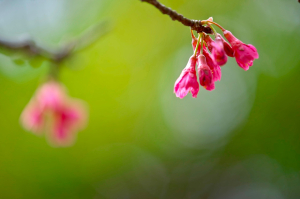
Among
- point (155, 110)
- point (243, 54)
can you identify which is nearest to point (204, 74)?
point (243, 54)

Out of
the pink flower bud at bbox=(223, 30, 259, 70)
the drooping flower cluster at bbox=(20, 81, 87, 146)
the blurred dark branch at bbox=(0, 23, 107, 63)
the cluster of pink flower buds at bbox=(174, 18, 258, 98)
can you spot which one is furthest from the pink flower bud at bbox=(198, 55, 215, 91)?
the drooping flower cluster at bbox=(20, 81, 87, 146)

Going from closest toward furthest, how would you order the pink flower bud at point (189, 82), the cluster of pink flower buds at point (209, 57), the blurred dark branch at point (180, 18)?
the blurred dark branch at point (180, 18) < the cluster of pink flower buds at point (209, 57) < the pink flower bud at point (189, 82)

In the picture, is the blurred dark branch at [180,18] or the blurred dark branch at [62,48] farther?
the blurred dark branch at [62,48]

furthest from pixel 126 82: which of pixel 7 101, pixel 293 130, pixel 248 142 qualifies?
pixel 293 130

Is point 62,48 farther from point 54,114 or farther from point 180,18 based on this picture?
point 180,18

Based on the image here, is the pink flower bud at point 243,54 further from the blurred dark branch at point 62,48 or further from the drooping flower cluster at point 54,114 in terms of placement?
the drooping flower cluster at point 54,114

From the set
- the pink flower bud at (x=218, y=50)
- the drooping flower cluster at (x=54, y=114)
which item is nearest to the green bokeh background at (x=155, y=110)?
the drooping flower cluster at (x=54, y=114)

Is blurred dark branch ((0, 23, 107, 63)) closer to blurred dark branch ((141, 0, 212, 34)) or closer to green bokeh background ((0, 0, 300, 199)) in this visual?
blurred dark branch ((141, 0, 212, 34))
